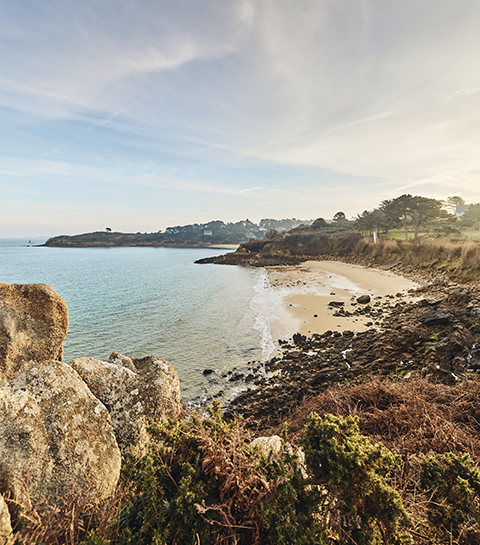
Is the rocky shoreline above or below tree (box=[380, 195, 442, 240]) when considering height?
below

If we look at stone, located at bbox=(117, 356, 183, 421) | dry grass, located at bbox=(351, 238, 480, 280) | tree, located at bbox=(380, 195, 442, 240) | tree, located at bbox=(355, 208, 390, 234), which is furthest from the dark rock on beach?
tree, located at bbox=(355, 208, 390, 234)

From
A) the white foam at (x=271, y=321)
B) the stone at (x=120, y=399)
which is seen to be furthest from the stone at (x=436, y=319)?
the stone at (x=120, y=399)

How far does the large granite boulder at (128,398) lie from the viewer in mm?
3297

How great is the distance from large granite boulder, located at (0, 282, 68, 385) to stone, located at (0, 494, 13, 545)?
1.72 metres

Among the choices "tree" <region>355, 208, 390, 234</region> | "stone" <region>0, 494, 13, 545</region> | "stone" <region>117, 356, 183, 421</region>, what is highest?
"tree" <region>355, 208, 390, 234</region>

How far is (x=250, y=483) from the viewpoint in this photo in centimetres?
212

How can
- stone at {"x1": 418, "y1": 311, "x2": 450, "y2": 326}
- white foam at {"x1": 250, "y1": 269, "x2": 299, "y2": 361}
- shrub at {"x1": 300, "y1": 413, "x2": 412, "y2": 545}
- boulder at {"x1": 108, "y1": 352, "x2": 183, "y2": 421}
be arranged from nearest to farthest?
1. shrub at {"x1": 300, "y1": 413, "x2": 412, "y2": 545}
2. boulder at {"x1": 108, "y1": 352, "x2": 183, "y2": 421}
3. stone at {"x1": 418, "y1": 311, "x2": 450, "y2": 326}
4. white foam at {"x1": 250, "y1": 269, "x2": 299, "y2": 361}

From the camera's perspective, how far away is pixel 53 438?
8.57ft

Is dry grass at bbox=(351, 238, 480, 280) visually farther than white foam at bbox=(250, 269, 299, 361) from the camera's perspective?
Yes

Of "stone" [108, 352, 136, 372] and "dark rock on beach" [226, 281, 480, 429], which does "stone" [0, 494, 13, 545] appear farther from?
"dark rock on beach" [226, 281, 480, 429]

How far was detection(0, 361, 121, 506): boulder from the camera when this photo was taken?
238 cm

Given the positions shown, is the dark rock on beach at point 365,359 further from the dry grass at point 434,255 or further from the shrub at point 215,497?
the dry grass at point 434,255

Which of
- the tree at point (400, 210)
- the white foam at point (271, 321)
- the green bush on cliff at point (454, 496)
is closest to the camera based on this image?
the green bush on cliff at point (454, 496)

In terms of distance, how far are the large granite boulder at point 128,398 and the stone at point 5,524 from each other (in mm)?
1316
